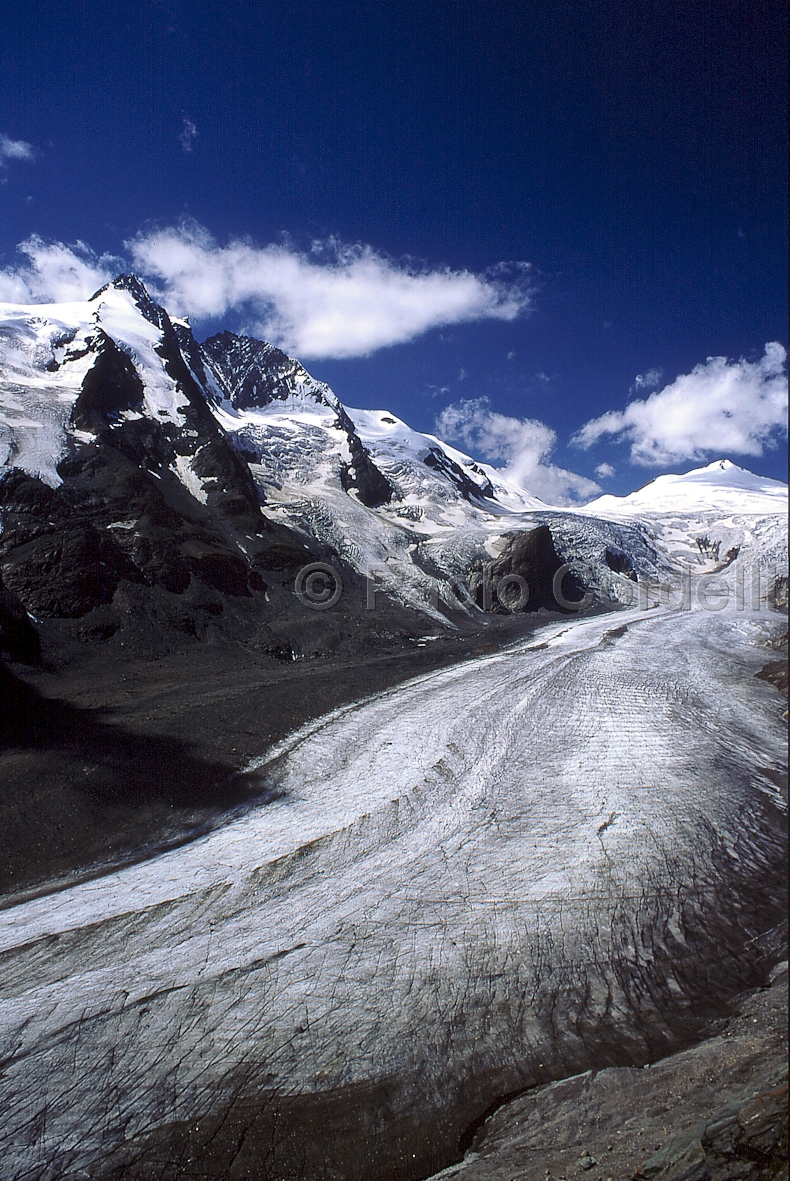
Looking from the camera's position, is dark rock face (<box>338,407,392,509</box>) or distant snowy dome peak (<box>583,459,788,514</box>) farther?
distant snowy dome peak (<box>583,459,788,514</box>)

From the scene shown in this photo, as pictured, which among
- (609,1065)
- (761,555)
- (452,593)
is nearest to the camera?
(609,1065)

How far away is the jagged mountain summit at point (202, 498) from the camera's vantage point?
862 inches

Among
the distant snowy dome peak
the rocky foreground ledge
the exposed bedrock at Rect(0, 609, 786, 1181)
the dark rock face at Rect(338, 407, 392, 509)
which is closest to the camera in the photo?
the rocky foreground ledge

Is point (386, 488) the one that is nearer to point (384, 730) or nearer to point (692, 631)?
point (692, 631)

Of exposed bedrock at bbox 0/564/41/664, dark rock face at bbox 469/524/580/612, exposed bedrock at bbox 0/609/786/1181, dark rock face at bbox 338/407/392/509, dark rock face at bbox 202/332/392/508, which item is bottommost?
exposed bedrock at bbox 0/609/786/1181

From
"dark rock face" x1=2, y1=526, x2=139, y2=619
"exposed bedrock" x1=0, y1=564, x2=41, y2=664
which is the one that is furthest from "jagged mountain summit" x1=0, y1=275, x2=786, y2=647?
"exposed bedrock" x1=0, y1=564, x2=41, y2=664

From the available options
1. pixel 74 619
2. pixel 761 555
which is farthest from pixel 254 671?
pixel 761 555

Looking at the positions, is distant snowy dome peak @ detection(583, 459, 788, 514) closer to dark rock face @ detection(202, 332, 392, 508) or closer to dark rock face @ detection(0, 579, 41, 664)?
dark rock face @ detection(202, 332, 392, 508)

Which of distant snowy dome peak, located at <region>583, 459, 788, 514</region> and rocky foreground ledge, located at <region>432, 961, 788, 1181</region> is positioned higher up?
distant snowy dome peak, located at <region>583, 459, 788, 514</region>

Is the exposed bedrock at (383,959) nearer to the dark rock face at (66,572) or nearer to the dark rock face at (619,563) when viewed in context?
the dark rock face at (66,572)

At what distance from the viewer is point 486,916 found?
573cm

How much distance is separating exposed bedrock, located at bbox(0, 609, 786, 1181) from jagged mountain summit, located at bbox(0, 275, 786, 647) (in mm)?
14892

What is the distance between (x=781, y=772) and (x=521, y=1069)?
20.0 ft

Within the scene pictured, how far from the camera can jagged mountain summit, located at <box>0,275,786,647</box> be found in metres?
21.9
